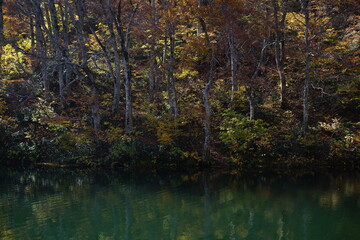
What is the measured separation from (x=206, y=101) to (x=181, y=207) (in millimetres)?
8035

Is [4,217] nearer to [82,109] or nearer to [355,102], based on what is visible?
[82,109]

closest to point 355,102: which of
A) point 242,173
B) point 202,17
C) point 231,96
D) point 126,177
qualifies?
point 231,96

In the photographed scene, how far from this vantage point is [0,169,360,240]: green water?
30.7 ft

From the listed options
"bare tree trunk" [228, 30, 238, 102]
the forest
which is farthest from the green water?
"bare tree trunk" [228, 30, 238, 102]

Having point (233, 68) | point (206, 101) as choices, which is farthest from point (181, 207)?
point (233, 68)

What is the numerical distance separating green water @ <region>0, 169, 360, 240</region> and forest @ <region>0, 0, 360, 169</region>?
192 cm

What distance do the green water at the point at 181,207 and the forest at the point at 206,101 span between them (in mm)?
1921

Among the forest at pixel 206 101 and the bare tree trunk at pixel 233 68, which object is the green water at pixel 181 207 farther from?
the bare tree trunk at pixel 233 68

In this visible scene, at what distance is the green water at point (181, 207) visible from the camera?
934 centimetres

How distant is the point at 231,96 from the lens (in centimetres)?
2072

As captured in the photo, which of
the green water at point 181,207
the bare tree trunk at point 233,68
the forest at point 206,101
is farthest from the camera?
the bare tree trunk at point 233,68

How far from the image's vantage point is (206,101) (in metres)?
18.9

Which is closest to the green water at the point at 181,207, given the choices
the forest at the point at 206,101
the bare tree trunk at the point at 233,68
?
the forest at the point at 206,101

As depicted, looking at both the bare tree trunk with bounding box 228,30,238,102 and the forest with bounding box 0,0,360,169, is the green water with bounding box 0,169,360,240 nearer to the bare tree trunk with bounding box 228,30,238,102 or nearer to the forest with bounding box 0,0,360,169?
the forest with bounding box 0,0,360,169
